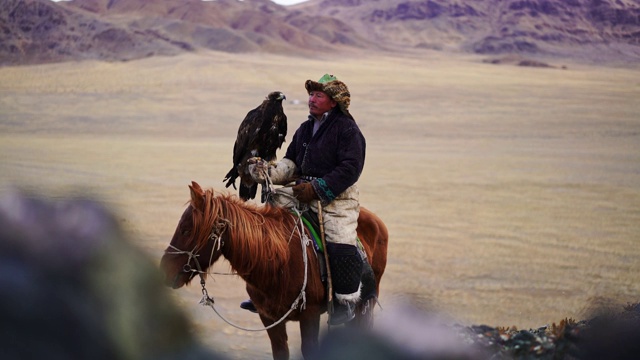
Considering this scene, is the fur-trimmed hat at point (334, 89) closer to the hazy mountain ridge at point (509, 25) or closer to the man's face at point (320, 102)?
the man's face at point (320, 102)

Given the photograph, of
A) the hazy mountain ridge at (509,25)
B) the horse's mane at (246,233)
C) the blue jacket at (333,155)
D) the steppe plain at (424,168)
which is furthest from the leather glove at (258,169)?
the hazy mountain ridge at (509,25)

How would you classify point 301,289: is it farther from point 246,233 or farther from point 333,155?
point 333,155

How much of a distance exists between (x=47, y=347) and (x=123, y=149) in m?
20.1

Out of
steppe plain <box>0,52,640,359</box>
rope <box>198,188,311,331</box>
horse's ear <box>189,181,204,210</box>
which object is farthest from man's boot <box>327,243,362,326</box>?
steppe plain <box>0,52,640,359</box>

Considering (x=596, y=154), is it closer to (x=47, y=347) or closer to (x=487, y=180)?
(x=487, y=180)

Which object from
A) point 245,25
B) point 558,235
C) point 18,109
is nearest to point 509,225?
point 558,235

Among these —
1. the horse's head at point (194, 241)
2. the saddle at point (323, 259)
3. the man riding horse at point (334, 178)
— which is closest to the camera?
the horse's head at point (194, 241)

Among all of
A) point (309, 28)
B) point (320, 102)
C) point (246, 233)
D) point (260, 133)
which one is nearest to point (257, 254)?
point (246, 233)

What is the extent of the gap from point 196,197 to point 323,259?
84cm

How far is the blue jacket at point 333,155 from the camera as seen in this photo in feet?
12.0

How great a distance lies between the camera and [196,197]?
10.9 ft

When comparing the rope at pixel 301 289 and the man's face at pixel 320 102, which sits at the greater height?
the man's face at pixel 320 102

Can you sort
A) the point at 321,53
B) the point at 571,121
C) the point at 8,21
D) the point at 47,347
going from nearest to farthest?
1. the point at 47,347
2. the point at 571,121
3. the point at 8,21
4. the point at 321,53

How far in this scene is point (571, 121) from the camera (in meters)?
28.6
